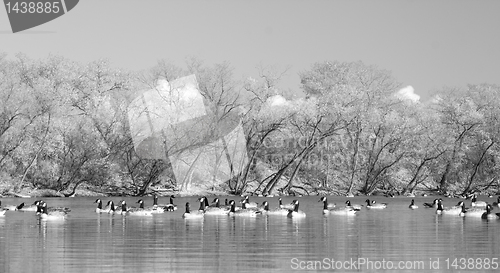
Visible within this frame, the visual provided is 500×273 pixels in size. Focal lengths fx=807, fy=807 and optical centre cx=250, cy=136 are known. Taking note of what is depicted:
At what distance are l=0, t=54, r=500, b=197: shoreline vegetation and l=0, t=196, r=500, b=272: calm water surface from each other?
2721cm

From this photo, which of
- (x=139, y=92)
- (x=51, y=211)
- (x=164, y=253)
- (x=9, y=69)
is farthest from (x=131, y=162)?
(x=164, y=253)

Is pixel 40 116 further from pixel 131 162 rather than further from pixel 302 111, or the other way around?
pixel 302 111

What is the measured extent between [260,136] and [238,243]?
45234mm

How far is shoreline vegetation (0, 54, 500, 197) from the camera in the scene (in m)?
67.7

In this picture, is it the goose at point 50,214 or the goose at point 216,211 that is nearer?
the goose at point 50,214

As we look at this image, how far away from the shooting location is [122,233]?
3203 centimetres

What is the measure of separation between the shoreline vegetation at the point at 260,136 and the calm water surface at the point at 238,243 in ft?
89.3

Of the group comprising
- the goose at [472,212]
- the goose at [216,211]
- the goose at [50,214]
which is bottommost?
the goose at [472,212]

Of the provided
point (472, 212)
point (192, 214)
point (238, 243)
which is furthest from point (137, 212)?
point (472, 212)

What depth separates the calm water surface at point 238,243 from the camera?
865 inches

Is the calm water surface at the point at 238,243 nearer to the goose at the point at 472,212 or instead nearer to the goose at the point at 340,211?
the goose at the point at 472,212

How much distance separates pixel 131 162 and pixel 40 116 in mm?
9325

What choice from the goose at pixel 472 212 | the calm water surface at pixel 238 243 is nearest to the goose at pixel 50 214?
the calm water surface at pixel 238 243

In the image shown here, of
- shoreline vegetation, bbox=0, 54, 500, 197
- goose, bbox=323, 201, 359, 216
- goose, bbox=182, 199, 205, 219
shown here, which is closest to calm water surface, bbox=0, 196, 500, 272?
goose, bbox=182, 199, 205, 219
